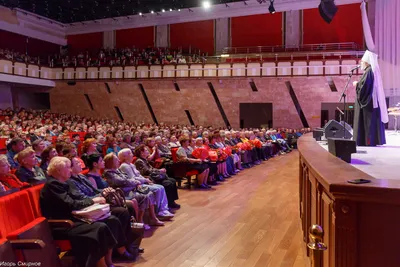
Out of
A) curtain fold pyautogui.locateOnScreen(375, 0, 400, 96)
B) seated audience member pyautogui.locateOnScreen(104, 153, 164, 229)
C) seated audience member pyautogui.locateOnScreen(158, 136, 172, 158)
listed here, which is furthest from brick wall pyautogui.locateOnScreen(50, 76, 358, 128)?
seated audience member pyautogui.locateOnScreen(104, 153, 164, 229)

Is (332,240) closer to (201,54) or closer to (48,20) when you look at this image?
(201,54)

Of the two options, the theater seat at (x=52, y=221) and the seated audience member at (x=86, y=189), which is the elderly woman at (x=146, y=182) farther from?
the theater seat at (x=52, y=221)

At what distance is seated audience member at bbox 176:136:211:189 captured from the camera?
6.45 meters

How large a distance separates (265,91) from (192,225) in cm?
1259

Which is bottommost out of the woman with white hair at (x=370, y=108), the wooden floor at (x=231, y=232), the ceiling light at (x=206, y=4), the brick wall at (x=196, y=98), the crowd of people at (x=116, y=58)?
the wooden floor at (x=231, y=232)

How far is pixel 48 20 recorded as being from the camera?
2105 centimetres

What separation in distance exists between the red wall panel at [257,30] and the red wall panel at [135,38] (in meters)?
4.72

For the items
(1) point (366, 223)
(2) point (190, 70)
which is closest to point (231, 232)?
(1) point (366, 223)

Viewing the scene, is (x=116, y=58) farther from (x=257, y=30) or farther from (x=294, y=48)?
(x=294, y=48)

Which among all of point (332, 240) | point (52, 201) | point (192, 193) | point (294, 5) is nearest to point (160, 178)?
point (192, 193)

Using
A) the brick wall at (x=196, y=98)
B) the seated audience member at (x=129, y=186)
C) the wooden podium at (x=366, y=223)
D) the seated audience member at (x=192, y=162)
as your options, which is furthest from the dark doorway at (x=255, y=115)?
the wooden podium at (x=366, y=223)

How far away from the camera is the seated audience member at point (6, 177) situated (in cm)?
352

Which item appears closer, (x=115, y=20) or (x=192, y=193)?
(x=192, y=193)

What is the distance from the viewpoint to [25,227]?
2.52m
